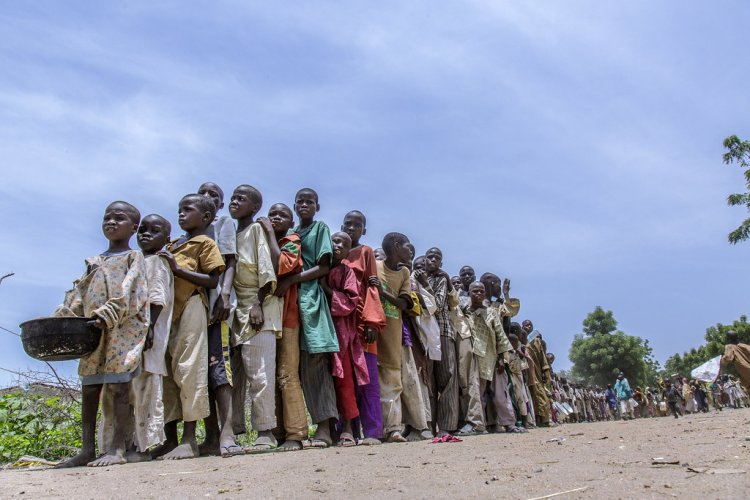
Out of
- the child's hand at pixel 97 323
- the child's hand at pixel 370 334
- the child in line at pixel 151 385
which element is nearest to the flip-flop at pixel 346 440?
the child's hand at pixel 370 334

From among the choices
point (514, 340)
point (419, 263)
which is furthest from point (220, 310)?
point (514, 340)

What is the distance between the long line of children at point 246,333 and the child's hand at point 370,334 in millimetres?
11

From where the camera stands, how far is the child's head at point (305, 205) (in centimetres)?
587

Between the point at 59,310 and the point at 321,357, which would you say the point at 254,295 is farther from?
the point at 59,310

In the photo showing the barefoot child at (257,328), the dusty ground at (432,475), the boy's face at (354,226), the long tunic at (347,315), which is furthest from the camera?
the boy's face at (354,226)

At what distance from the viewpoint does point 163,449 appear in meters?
4.89

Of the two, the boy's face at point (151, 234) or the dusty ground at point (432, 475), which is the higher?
the boy's face at point (151, 234)

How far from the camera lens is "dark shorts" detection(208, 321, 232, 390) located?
475 centimetres

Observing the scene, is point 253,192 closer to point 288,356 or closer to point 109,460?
point 288,356

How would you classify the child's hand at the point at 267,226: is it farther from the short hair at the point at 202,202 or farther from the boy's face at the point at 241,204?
the short hair at the point at 202,202

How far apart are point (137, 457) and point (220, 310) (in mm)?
1179

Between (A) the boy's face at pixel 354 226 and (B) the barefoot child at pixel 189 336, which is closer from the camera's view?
(B) the barefoot child at pixel 189 336

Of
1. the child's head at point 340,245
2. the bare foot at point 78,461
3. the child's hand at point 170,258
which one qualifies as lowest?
the bare foot at point 78,461

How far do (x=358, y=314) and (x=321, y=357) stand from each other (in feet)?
1.92
